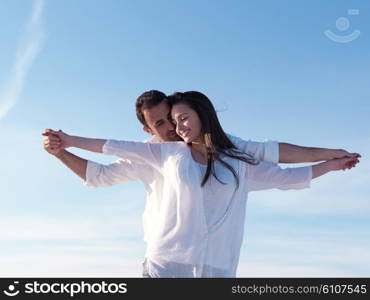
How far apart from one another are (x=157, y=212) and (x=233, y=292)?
977mm

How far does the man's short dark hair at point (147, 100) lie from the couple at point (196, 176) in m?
0.50

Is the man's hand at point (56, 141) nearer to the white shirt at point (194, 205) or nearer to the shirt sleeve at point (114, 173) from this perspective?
the shirt sleeve at point (114, 173)

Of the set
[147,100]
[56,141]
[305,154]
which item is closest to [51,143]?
[56,141]

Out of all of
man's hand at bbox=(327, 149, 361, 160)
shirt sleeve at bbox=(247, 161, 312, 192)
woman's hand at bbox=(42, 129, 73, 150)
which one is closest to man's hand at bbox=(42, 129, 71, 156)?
woman's hand at bbox=(42, 129, 73, 150)

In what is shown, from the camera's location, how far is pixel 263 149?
492 centimetres

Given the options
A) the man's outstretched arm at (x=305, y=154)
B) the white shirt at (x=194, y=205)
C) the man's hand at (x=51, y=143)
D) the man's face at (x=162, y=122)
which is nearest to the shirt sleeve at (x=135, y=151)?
the white shirt at (x=194, y=205)

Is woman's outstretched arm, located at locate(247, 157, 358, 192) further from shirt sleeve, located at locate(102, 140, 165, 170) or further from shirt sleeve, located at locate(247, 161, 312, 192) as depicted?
shirt sleeve, located at locate(102, 140, 165, 170)

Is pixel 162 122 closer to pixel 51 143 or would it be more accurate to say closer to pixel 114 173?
pixel 114 173

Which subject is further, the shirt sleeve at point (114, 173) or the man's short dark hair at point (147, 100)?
the man's short dark hair at point (147, 100)

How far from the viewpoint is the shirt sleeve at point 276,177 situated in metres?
4.84

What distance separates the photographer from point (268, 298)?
4852 millimetres

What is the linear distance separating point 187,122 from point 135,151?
54 centimetres

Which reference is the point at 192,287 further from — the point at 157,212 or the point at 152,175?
the point at 152,175

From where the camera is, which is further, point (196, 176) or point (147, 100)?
point (147, 100)
